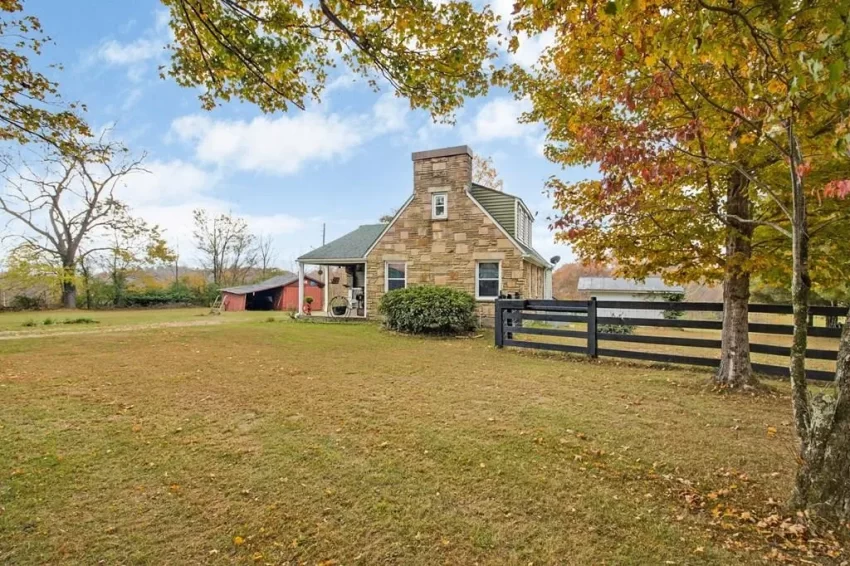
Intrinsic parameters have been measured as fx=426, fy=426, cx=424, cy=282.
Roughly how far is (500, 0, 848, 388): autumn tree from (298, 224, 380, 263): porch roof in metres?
11.6

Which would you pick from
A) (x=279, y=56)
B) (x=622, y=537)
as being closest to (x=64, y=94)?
(x=279, y=56)

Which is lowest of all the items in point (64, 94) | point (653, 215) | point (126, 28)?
point (653, 215)

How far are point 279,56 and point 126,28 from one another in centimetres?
424

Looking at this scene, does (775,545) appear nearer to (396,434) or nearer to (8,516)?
(396,434)

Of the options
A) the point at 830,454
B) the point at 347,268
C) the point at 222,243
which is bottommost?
the point at 830,454

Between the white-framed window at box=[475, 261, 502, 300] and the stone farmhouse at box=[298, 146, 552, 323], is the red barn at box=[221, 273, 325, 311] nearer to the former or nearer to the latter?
the stone farmhouse at box=[298, 146, 552, 323]

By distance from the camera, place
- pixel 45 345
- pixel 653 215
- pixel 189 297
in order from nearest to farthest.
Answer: pixel 653 215 < pixel 45 345 < pixel 189 297

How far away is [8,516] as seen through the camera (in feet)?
9.27

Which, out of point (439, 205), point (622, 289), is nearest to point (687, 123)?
point (439, 205)

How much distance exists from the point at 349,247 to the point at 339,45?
571 inches

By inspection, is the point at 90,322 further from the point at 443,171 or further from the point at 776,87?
the point at 776,87

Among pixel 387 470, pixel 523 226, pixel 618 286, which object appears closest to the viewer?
pixel 387 470

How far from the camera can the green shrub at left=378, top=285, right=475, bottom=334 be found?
1295cm

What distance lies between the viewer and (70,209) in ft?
99.4
